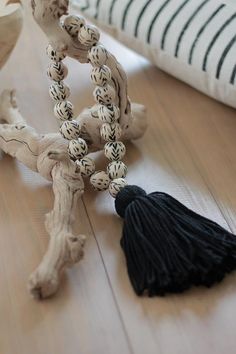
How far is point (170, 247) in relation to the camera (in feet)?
2.57

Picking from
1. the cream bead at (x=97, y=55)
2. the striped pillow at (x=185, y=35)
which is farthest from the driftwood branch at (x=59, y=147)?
the striped pillow at (x=185, y=35)

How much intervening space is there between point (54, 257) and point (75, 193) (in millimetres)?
117

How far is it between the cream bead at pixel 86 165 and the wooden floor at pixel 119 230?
1.6 inches

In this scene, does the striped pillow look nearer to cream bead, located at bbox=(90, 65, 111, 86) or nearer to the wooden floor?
the wooden floor

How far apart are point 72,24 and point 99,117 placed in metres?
0.13

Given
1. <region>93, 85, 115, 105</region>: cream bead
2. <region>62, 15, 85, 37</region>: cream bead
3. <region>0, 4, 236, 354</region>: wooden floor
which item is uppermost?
<region>62, 15, 85, 37</region>: cream bead

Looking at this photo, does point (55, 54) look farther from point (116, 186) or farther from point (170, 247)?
point (170, 247)

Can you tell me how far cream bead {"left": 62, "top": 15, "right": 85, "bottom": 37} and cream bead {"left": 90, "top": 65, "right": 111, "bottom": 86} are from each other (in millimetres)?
55

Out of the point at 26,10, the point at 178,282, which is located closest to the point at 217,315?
the point at 178,282

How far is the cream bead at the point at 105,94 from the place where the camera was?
0.87 metres

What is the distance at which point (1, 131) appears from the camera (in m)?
0.97

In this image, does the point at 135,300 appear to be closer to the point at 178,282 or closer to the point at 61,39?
the point at 178,282

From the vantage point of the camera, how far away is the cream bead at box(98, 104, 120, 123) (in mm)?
883

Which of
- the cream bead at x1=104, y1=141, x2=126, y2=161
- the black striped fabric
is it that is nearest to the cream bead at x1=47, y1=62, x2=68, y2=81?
the cream bead at x1=104, y1=141, x2=126, y2=161
